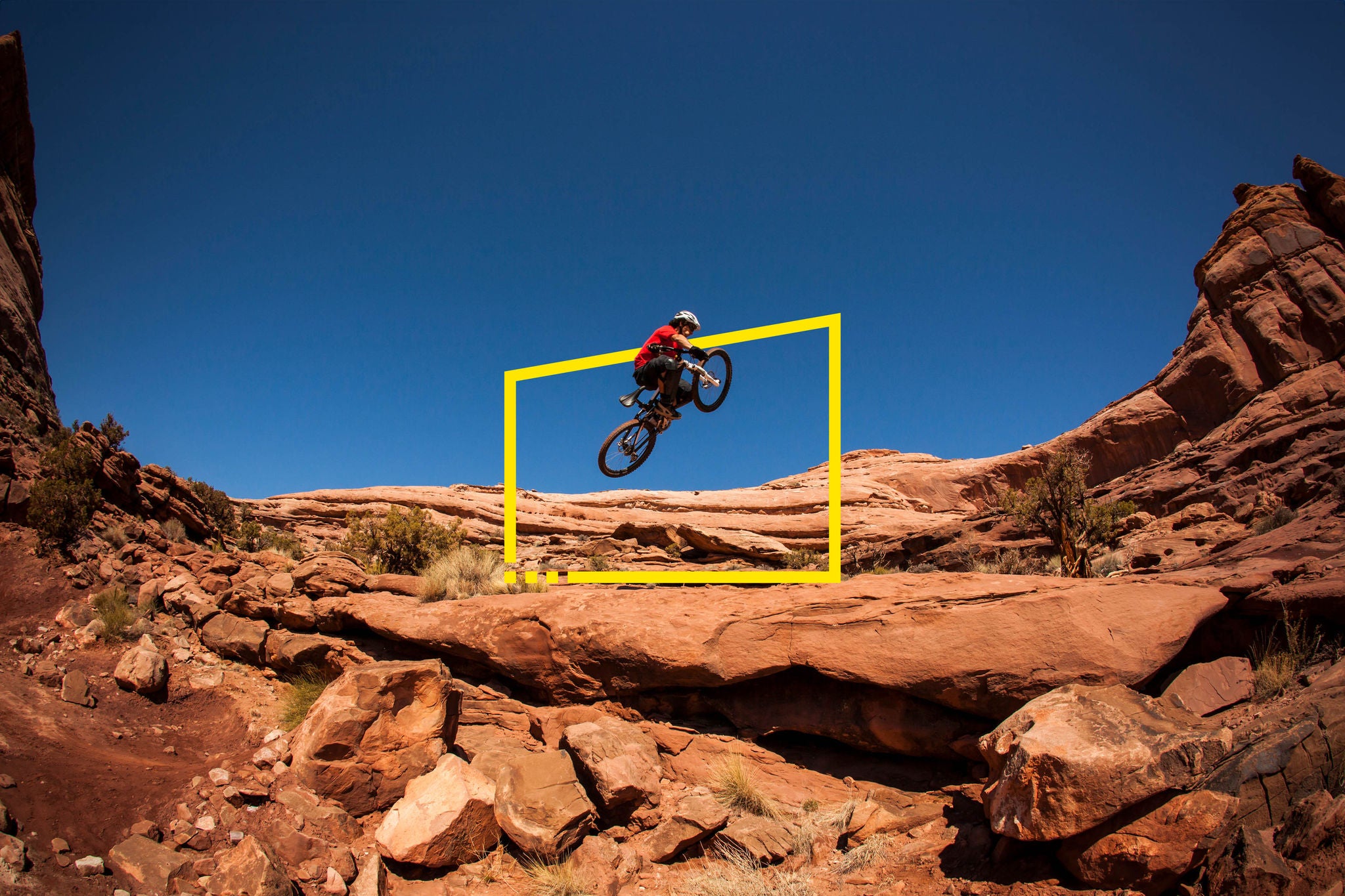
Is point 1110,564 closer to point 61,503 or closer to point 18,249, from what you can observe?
point 61,503

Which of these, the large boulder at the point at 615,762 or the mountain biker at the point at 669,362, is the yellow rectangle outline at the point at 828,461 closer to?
the mountain biker at the point at 669,362

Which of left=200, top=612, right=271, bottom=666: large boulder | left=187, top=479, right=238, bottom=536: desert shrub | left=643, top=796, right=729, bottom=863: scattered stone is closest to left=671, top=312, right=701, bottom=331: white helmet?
left=643, top=796, right=729, bottom=863: scattered stone

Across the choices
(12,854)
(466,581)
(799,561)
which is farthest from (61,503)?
(799,561)

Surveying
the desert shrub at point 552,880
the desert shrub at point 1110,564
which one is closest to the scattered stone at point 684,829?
the desert shrub at point 552,880

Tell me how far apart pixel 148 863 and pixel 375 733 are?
2.48m

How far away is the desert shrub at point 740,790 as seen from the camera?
8.08 meters

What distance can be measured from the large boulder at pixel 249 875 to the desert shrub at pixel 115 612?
4.88 metres

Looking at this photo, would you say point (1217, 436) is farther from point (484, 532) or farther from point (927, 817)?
point (484, 532)

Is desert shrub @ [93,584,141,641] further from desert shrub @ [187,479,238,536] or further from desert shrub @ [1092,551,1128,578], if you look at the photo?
desert shrub @ [1092,551,1128,578]

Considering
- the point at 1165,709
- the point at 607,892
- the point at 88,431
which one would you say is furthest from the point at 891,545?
the point at 88,431

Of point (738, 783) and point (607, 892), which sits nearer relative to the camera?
point (607, 892)

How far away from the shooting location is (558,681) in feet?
32.5

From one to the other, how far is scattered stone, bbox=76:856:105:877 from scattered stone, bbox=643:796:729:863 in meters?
5.36

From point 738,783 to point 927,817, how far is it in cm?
228
